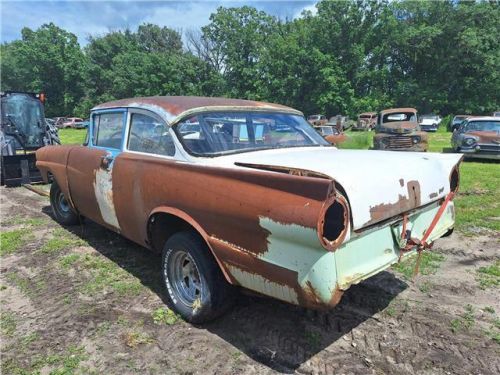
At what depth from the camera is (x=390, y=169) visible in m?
2.84

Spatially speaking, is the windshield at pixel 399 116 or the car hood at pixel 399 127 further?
the windshield at pixel 399 116

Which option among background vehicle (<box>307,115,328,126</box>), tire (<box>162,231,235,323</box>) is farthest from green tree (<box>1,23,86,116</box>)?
tire (<box>162,231,235,323</box>)

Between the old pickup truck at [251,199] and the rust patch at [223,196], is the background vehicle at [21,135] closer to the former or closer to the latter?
the old pickup truck at [251,199]

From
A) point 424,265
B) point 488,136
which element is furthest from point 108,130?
point 488,136

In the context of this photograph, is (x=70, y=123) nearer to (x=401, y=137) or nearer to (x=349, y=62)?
(x=349, y=62)

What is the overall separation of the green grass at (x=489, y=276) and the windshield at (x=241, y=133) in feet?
6.76

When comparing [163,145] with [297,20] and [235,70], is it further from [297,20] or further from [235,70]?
[297,20]

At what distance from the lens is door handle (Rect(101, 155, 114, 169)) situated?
416 cm

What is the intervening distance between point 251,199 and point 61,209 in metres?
4.54

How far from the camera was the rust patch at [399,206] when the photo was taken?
259 centimetres

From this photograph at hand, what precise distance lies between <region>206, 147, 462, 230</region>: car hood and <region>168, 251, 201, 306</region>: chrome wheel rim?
900 millimetres

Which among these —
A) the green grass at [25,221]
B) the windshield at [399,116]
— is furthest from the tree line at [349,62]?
the green grass at [25,221]

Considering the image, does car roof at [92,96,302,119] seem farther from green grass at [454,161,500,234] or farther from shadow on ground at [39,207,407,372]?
green grass at [454,161,500,234]

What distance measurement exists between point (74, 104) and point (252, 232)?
6534 centimetres
